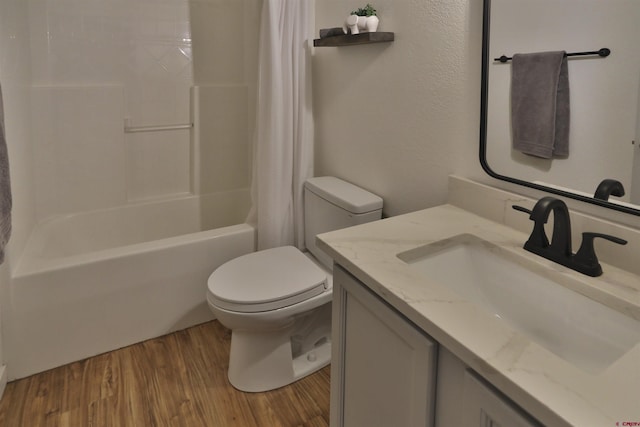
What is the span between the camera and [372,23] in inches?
68.5

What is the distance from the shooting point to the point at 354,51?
1960 millimetres

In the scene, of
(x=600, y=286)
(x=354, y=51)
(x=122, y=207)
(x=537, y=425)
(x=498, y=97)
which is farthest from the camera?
(x=122, y=207)

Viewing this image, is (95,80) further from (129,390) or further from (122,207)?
(129,390)

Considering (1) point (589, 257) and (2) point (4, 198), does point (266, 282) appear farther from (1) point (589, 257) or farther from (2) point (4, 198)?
(1) point (589, 257)

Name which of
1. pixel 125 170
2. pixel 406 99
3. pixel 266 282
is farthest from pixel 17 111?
pixel 406 99

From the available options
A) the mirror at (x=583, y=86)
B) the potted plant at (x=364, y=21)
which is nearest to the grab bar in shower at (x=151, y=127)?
the potted plant at (x=364, y=21)

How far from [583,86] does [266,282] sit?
124 cm

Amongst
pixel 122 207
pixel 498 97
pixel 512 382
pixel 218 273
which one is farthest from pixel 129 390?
pixel 498 97

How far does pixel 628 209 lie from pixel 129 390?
6.04 ft

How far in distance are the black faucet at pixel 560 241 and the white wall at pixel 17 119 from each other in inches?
71.8

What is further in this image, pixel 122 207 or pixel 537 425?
pixel 122 207

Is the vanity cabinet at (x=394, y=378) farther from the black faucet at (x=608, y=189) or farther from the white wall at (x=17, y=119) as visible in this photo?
the white wall at (x=17, y=119)

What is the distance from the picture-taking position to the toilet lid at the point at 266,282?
5.48ft

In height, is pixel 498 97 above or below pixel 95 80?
below
